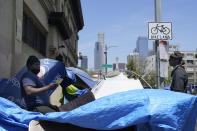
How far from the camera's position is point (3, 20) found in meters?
6.99

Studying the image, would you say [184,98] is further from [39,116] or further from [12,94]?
[12,94]

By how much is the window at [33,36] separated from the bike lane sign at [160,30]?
501cm

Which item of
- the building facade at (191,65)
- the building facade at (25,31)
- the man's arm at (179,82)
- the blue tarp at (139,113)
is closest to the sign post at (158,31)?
the man's arm at (179,82)

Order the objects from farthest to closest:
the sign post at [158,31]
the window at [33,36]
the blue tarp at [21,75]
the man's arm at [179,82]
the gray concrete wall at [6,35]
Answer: the window at [33,36] → the sign post at [158,31] → the gray concrete wall at [6,35] → the blue tarp at [21,75] → the man's arm at [179,82]

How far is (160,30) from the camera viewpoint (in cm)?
729

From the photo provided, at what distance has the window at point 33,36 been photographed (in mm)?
10352

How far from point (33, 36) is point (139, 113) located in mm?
10219

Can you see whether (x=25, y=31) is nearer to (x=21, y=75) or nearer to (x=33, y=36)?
(x=33, y=36)

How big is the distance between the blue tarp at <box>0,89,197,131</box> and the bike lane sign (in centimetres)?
485

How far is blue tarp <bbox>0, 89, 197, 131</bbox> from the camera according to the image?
2.35m

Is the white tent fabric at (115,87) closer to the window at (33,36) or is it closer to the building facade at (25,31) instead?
the building facade at (25,31)

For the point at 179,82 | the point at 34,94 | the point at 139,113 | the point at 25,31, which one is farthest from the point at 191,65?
the point at 139,113

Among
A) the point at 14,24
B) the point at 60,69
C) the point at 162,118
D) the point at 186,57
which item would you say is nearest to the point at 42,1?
the point at 14,24

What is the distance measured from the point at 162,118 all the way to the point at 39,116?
47.6 inches
